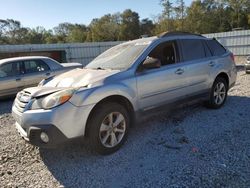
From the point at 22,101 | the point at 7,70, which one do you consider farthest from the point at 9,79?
the point at 22,101

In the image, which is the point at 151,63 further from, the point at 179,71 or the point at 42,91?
the point at 42,91

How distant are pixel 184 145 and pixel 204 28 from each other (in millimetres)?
43454

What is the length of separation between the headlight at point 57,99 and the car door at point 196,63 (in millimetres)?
2503

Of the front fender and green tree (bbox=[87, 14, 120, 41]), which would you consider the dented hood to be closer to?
the front fender

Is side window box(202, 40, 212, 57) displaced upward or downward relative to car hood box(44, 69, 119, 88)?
upward

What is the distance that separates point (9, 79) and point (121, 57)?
5.47 meters

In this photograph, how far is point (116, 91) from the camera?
3.97m

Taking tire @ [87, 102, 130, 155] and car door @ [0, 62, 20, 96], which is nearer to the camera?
tire @ [87, 102, 130, 155]

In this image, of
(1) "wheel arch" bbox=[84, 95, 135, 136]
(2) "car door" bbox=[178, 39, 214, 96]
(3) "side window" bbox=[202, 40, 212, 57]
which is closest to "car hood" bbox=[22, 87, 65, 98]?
(1) "wheel arch" bbox=[84, 95, 135, 136]

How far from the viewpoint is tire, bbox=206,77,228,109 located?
19.4ft

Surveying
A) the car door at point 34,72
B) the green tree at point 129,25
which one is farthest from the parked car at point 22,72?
the green tree at point 129,25

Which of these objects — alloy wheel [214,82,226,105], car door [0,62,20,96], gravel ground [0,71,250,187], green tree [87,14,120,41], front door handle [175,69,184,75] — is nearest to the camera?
gravel ground [0,71,250,187]

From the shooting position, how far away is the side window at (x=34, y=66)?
9195mm

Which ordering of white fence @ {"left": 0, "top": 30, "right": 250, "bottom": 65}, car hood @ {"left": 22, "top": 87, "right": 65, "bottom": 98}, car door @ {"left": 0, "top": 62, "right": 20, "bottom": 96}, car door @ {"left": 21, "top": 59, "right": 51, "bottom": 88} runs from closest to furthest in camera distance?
car hood @ {"left": 22, "top": 87, "right": 65, "bottom": 98} < car door @ {"left": 0, "top": 62, "right": 20, "bottom": 96} < car door @ {"left": 21, "top": 59, "right": 51, "bottom": 88} < white fence @ {"left": 0, "top": 30, "right": 250, "bottom": 65}
